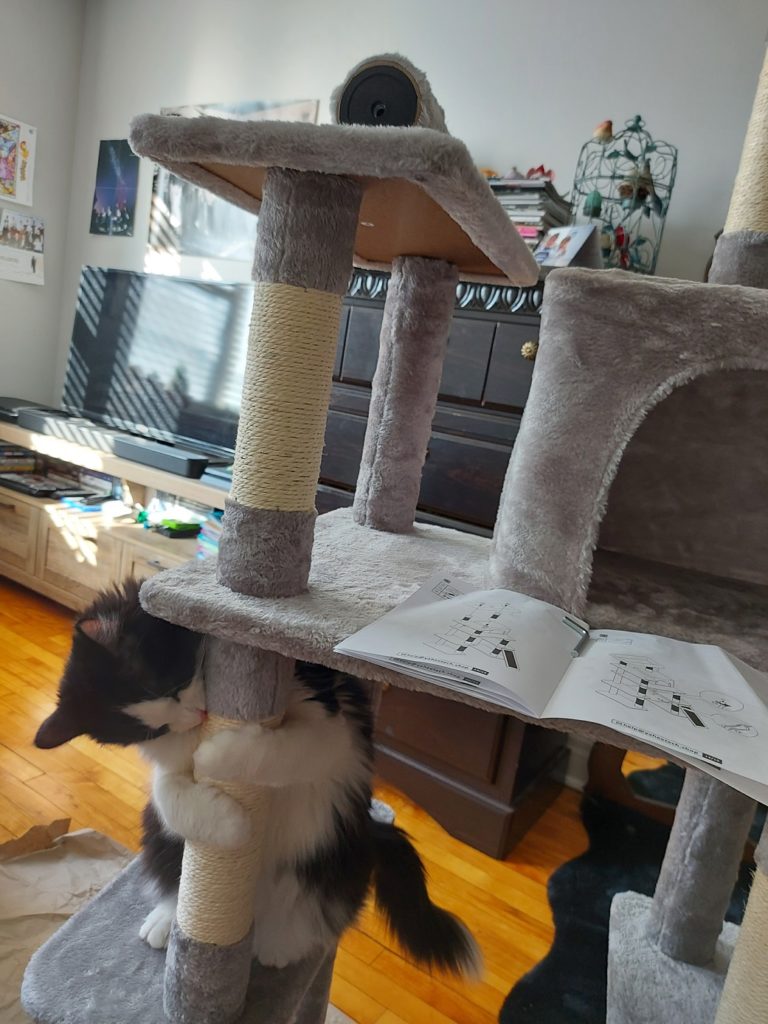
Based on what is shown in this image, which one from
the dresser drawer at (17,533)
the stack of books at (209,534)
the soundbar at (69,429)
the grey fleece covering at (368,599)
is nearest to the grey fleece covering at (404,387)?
the grey fleece covering at (368,599)

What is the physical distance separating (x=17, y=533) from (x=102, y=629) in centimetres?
189

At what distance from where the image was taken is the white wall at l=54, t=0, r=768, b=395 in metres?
1.62

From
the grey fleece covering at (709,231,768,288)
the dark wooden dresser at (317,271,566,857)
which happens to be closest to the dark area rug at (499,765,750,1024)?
the dark wooden dresser at (317,271,566,857)

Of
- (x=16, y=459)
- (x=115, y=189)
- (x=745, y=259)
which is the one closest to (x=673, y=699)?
(x=745, y=259)

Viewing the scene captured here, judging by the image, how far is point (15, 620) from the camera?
2273 millimetres

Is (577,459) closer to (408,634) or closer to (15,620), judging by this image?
(408,634)

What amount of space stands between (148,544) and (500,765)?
4.02ft

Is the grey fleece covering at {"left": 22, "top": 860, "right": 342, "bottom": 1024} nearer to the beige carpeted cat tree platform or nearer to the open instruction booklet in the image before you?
the beige carpeted cat tree platform

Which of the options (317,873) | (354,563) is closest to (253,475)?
(354,563)

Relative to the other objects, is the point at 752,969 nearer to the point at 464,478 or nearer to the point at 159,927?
the point at 159,927

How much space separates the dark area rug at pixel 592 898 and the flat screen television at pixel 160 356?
155cm

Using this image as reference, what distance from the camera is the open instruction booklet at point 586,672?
1.54 ft

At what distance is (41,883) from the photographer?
1256 millimetres

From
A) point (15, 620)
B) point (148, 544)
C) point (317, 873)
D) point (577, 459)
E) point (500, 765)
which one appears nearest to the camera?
point (577, 459)
